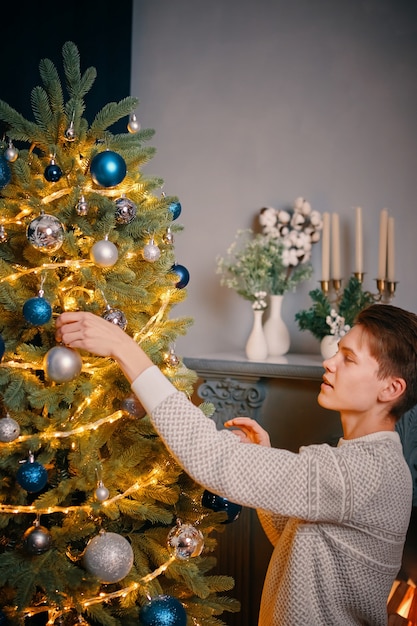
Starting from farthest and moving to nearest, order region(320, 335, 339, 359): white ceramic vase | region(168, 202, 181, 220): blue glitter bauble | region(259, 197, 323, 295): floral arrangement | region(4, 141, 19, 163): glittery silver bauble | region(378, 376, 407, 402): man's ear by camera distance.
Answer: region(259, 197, 323, 295): floral arrangement
region(320, 335, 339, 359): white ceramic vase
region(168, 202, 181, 220): blue glitter bauble
region(378, 376, 407, 402): man's ear
region(4, 141, 19, 163): glittery silver bauble

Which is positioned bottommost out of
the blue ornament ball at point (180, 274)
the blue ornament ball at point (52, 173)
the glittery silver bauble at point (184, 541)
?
the glittery silver bauble at point (184, 541)

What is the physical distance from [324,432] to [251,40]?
184 centimetres

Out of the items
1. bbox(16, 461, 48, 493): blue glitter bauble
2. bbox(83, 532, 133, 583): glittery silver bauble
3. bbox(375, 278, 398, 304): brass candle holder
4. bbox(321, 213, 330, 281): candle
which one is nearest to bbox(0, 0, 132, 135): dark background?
bbox(321, 213, 330, 281): candle

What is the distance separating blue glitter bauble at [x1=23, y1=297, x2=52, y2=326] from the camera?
112cm

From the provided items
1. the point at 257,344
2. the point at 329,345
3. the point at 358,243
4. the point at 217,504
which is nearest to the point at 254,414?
the point at 257,344

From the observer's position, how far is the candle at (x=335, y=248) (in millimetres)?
2496

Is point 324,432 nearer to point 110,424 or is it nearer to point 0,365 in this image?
point 110,424

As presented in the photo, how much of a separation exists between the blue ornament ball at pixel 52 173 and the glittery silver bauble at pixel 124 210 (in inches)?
5.2

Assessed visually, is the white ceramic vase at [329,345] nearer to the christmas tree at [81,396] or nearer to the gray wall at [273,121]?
the gray wall at [273,121]

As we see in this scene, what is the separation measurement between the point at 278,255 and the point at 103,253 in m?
1.41

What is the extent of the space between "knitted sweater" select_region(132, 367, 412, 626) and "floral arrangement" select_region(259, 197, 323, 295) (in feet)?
4.15

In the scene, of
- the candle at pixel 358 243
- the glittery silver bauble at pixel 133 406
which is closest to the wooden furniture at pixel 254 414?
the candle at pixel 358 243

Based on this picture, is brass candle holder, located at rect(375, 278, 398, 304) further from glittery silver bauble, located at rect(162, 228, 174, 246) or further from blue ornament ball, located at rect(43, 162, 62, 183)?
blue ornament ball, located at rect(43, 162, 62, 183)

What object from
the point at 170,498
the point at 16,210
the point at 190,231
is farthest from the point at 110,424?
the point at 190,231
